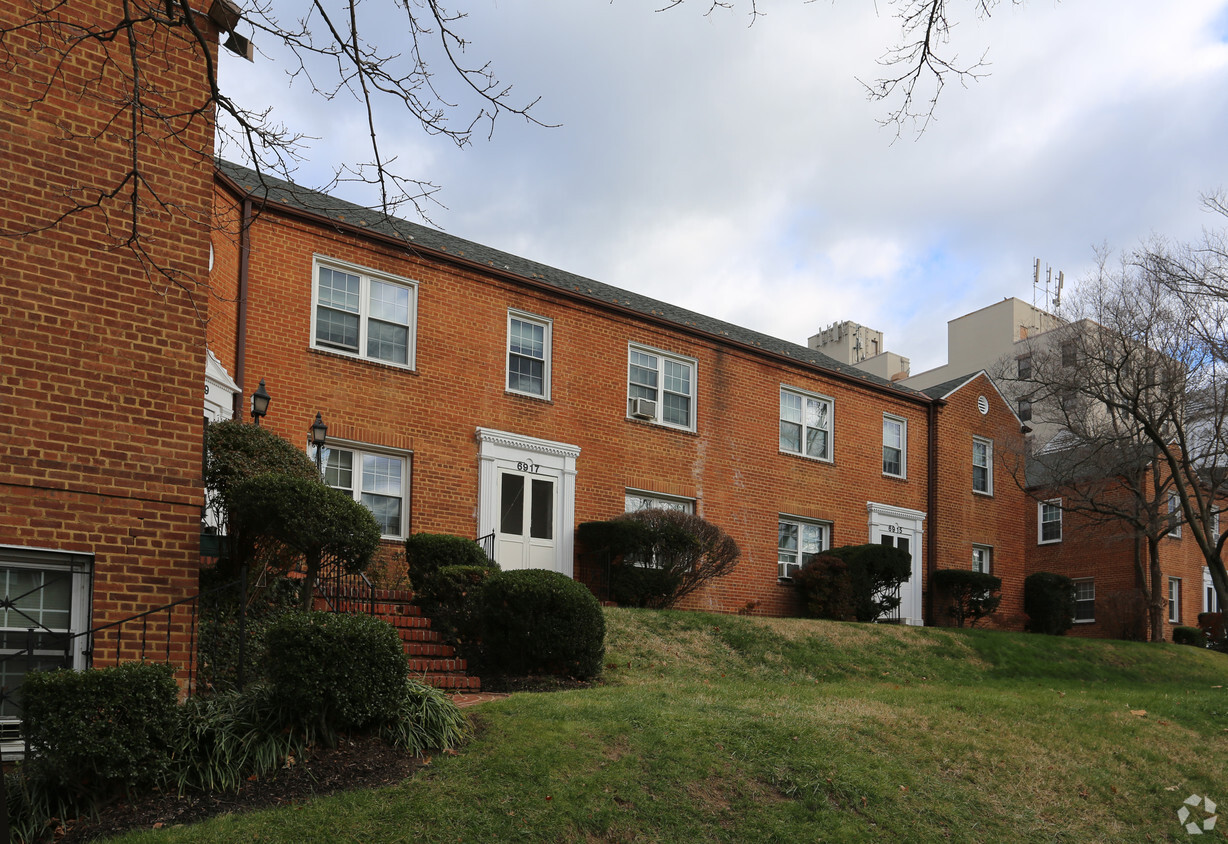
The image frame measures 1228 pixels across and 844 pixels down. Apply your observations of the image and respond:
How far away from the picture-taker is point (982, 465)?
2634 centimetres

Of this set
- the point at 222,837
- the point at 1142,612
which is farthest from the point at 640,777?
the point at 1142,612

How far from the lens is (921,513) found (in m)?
24.4

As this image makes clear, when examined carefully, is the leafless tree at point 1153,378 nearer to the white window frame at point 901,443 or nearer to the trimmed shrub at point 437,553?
the white window frame at point 901,443

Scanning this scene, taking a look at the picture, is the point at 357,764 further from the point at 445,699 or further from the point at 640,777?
the point at 640,777

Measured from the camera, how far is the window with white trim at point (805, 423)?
71.9 ft

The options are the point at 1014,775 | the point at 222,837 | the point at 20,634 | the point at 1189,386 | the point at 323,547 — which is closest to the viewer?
the point at 222,837

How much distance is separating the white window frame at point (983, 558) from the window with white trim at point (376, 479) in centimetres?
1604

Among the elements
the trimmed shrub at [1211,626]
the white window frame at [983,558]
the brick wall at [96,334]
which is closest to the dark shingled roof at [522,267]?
the white window frame at [983,558]

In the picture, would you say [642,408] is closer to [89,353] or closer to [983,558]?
[983,558]

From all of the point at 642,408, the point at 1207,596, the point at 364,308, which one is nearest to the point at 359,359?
the point at 364,308

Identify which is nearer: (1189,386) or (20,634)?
(20,634)

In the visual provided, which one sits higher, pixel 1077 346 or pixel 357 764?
pixel 1077 346

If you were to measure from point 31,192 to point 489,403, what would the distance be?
9.68 meters

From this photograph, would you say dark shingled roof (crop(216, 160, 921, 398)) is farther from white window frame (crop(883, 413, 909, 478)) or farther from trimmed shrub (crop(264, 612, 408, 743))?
trimmed shrub (crop(264, 612, 408, 743))
